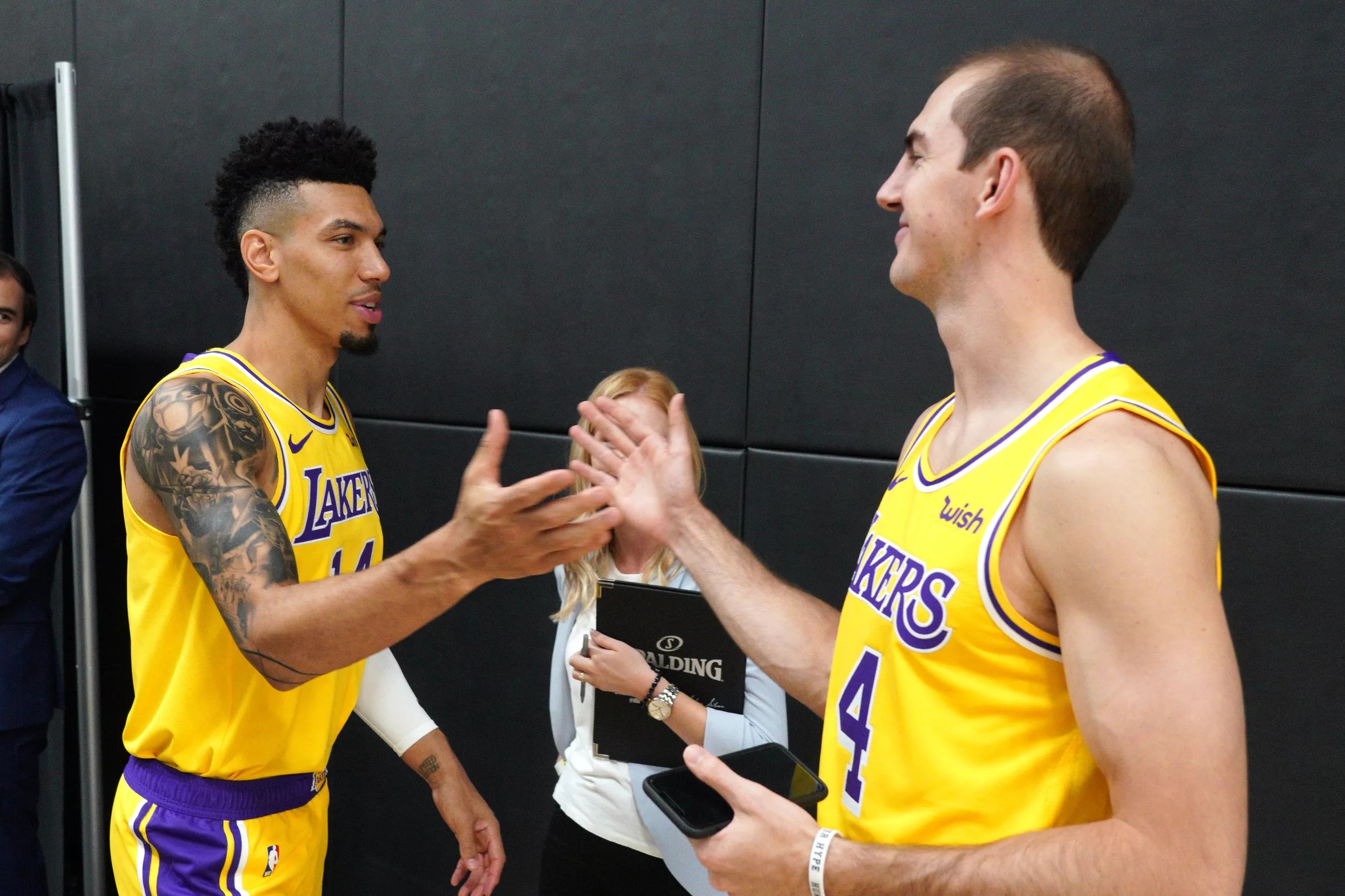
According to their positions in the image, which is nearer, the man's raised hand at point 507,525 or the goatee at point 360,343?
the man's raised hand at point 507,525

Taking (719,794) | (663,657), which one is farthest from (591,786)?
(719,794)

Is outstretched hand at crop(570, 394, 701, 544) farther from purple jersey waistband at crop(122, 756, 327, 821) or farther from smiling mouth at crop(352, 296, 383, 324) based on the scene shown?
purple jersey waistband at crop(122, 756, 327, 821)

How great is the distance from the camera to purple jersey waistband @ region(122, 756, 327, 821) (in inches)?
61.5

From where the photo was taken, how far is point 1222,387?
5.25ft

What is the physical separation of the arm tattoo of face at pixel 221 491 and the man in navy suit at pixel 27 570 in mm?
1149

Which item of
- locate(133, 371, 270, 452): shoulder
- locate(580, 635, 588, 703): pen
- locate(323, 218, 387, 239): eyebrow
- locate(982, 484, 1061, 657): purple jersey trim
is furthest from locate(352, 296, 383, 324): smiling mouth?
locate(982, 484, 1061, 657): purple jersey trim

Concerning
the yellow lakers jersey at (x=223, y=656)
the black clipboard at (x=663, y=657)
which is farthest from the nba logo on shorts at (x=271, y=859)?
the black clipboard at (x=663, y=657)

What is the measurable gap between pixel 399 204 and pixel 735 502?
4.13 feet

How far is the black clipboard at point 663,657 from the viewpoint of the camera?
1.67 meters

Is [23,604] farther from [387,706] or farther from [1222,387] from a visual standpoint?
[1222,387]

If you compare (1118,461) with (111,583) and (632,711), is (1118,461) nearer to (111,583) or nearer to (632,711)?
(632,711)

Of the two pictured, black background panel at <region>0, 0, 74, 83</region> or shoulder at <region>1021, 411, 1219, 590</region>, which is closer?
shoulder at <region>1021, 411, 1219, 590</region>

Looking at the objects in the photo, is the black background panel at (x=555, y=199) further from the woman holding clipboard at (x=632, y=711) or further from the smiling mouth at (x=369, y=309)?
the smiling mouth at (x=369, y=309)

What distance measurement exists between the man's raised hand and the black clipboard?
1.78ft
